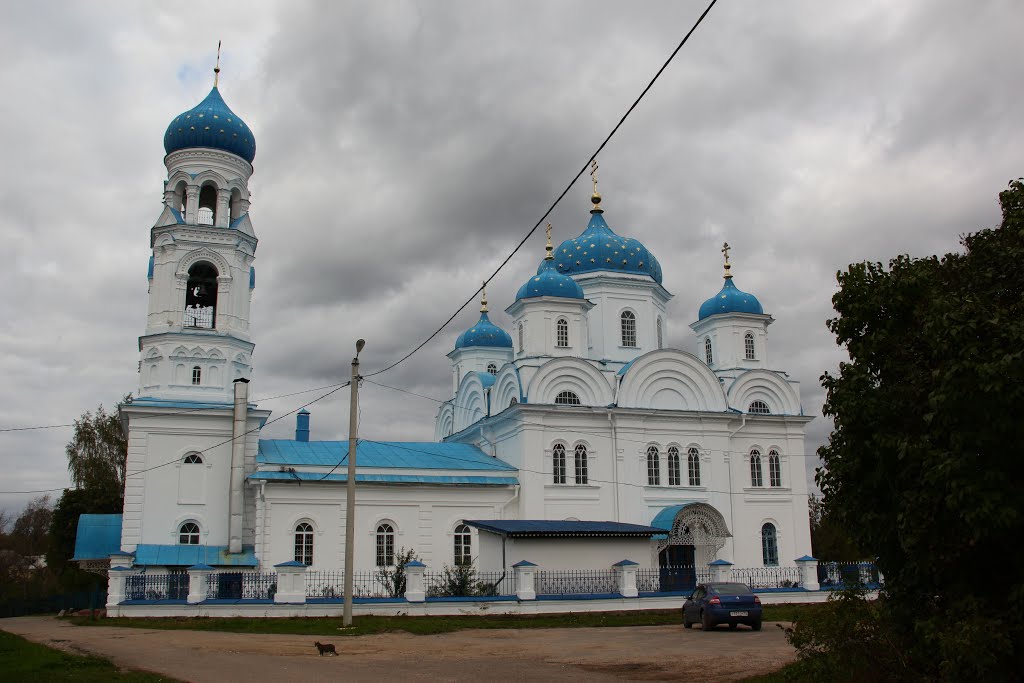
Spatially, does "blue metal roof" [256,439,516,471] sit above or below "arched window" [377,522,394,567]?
above

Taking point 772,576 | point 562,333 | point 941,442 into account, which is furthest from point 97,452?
point 941,442

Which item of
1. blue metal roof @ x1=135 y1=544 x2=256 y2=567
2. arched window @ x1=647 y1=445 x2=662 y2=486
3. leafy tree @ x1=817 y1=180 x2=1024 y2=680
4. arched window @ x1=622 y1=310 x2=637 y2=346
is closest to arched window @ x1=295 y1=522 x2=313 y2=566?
blue metal roof @ x1=135 y1=544 x2=256 y2=567

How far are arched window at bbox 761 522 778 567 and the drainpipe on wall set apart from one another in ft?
54.1

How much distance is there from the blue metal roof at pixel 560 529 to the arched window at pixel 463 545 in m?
1.65

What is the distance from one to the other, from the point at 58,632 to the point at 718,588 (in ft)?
43.1

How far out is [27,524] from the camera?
52.2 m

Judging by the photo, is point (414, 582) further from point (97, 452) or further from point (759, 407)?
point (97, 452)

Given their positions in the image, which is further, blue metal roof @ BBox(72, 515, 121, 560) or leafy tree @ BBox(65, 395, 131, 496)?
leafy tree @ BBox(65, 395, 131, 496)

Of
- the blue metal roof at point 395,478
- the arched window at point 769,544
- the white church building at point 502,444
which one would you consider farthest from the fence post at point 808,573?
the blue metal roof at point 395,478

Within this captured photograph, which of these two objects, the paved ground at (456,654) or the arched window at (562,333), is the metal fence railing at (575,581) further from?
the arched window at (562,333)

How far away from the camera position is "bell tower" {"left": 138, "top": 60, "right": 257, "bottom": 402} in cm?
2442

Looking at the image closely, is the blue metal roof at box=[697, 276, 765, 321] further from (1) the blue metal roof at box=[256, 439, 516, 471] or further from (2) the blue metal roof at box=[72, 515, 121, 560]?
(2) the blue metal roof at box=[72, 515, 121, 560]

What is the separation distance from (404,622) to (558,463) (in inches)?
418

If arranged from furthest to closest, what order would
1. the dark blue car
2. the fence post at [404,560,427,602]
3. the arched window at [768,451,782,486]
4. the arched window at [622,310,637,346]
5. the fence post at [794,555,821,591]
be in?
the arched window at [622,310,637,346] → the arched window at [768,451,782,486] → the fence post at [794,555,821,591] → the fence post at [404,560,427,602] → the dark blue car
